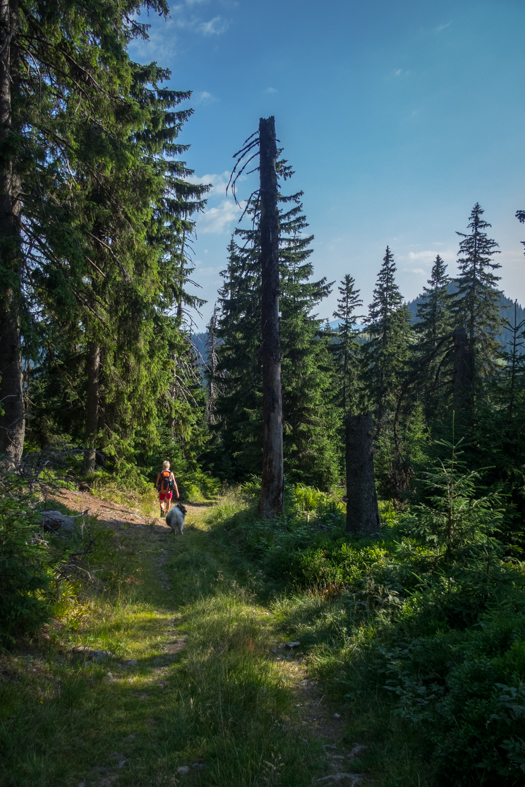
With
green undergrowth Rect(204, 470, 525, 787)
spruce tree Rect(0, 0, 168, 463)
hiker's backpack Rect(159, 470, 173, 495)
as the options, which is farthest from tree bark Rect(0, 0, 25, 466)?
green undergrowth Rect(204, 470, 525, 787)

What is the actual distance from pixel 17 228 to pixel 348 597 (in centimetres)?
842

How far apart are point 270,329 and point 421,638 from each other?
794cm

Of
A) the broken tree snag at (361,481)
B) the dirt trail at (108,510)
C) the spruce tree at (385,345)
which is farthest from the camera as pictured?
the spruce tree at (385,345)

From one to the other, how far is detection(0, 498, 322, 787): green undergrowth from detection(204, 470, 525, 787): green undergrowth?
638 mm

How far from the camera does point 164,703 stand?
145 inches

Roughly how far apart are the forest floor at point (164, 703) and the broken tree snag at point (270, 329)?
4.58 meters

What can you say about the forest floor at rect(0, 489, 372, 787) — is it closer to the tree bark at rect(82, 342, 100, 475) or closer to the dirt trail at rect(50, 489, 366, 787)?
the dirt trail at rect(50, 489, 366, 787)

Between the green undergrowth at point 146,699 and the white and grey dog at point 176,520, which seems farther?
the white and grey dog at point 176,520

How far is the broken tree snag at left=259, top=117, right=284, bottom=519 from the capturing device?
1055 centimetres

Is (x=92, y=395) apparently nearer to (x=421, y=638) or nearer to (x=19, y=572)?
(x=19, y=572)

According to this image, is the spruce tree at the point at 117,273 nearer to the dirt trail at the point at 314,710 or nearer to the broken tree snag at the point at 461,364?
the dirt trail at the point at 314,710

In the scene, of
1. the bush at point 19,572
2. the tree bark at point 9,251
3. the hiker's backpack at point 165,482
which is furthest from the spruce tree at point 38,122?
the hiker's backpack at point 165,482

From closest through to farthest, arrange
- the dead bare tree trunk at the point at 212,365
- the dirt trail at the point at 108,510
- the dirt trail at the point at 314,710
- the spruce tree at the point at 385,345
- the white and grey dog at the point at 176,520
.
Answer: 1. the dirt trail at the point at 314,710
2. the dirt trail at the point at 108,510
3. the white and grey dog at the point at 176,520
4. the dead bare tree trunk at the point at 212,365
5. the spruce tree at the point at 385,345

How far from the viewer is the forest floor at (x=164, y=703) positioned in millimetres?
2836
